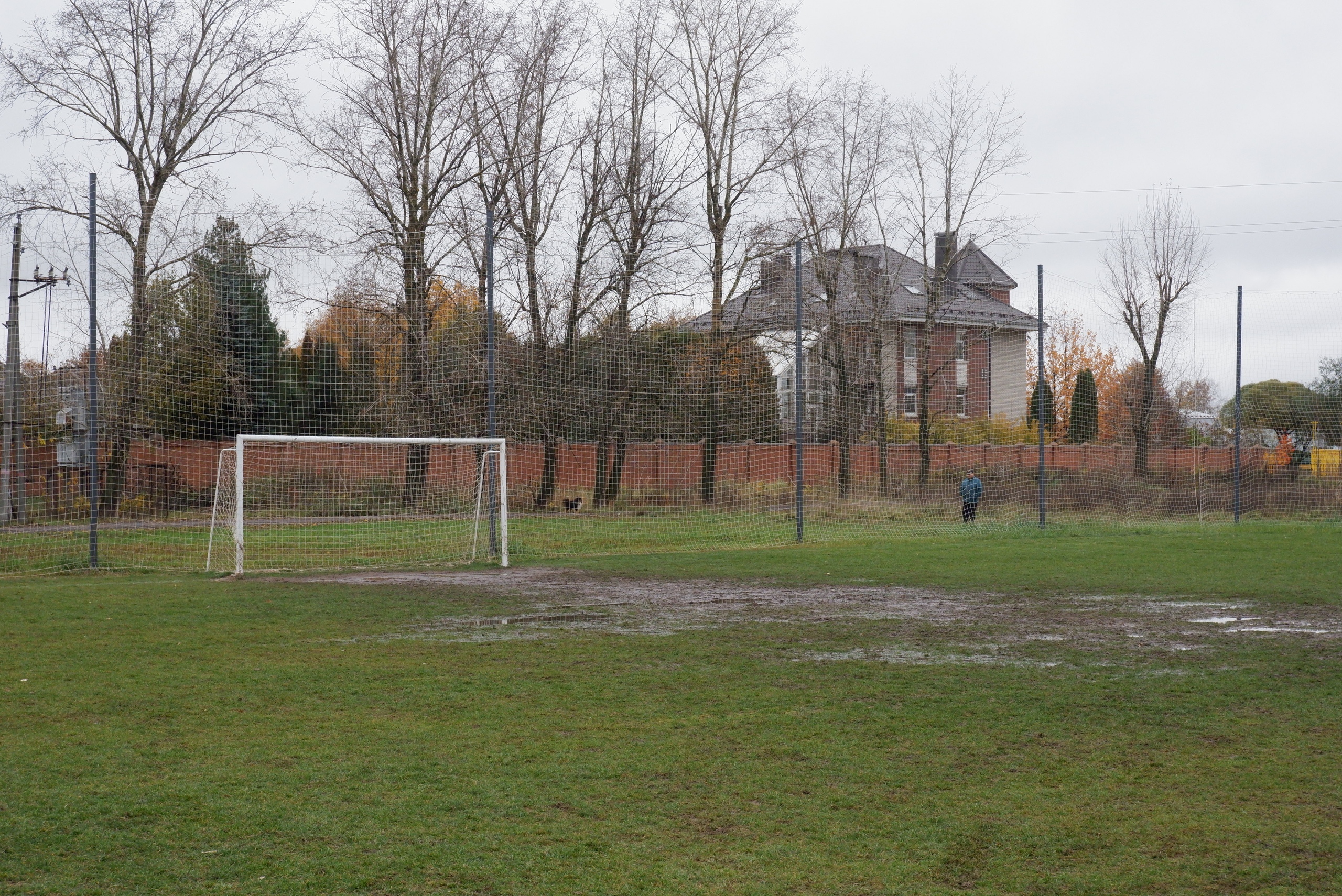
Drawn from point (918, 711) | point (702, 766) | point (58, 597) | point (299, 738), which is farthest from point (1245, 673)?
point (58, 597)

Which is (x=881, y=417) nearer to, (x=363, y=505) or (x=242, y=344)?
(x=363, y=505)

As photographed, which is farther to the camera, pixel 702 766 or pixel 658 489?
pixel 658 489

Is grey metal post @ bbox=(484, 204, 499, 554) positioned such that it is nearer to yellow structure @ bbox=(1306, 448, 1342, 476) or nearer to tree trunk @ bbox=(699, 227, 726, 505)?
tree trunk @ bbox=(699, 227, 726, 505)

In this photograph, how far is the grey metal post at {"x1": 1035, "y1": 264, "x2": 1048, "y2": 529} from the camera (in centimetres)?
1686

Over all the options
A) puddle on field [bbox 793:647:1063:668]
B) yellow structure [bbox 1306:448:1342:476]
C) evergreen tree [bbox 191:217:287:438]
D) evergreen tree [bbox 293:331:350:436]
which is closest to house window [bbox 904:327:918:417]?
yellow structure [bbox 1306:448:1342:476]

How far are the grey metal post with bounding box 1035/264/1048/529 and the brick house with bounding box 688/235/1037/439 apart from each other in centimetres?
348

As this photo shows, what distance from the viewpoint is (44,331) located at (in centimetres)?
1414

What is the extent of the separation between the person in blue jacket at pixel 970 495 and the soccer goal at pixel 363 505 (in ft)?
26.8

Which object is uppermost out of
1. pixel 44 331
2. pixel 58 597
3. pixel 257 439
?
pixel 44 331

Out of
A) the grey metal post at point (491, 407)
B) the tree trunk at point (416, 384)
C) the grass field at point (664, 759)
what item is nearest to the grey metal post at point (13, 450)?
the tree trunk at point (416, 384)

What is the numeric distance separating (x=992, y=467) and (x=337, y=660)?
15522mm

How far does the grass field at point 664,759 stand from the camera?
318 centimetres

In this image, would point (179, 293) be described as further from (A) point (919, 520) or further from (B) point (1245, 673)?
(B) point (1245, 673)

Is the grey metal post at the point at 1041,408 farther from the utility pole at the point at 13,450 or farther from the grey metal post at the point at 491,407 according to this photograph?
the utility pole at the point at 13,450
